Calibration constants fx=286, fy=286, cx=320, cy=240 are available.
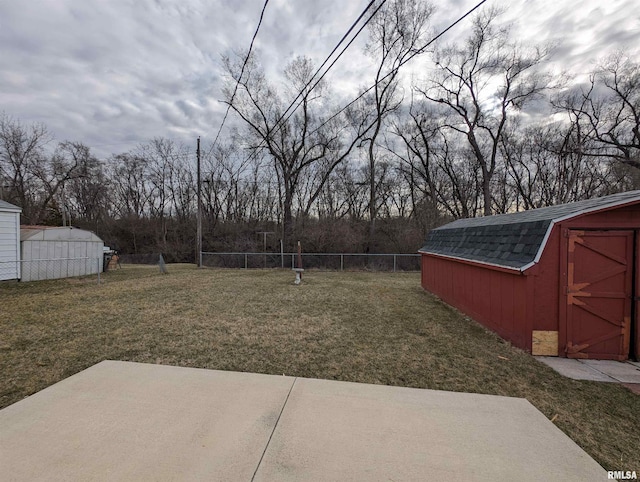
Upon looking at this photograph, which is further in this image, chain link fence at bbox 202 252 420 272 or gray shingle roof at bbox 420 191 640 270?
chain link fence at bbox 202 252 420 272

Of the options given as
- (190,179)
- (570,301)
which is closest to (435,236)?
(570,301)

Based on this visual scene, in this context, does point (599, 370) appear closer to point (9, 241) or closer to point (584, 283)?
point (584, 283)

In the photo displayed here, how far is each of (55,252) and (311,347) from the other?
13.6m

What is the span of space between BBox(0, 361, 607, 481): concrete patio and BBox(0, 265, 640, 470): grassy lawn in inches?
14.8

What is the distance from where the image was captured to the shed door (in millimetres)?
4148

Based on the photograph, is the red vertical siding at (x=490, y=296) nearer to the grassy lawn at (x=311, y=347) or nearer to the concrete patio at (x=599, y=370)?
the grassy lawn at (x=311, y=347)

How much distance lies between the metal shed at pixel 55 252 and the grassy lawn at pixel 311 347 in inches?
172

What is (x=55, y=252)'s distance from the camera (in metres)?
12.1

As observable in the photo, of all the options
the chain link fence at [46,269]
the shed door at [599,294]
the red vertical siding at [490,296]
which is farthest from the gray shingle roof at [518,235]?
the chain link fence at [46,269]

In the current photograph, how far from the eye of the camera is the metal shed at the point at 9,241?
1024 cm

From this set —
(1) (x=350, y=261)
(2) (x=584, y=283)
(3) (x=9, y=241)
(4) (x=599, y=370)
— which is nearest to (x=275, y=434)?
(4) (x=599, y=370)

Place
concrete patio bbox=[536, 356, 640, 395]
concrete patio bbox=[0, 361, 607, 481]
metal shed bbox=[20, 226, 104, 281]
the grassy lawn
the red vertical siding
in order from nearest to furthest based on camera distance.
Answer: concrete patio bbox=[0, 361, 607, 481], the grassy lawn, concrete patio bbox=[536, 356, 640, 395], the red vertical siding, metal shed bbox=[20, 226, 104, 281]

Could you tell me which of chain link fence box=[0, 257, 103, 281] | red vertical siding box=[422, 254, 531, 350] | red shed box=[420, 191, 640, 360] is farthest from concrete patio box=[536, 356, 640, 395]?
chain link fence box=[0, 257, 103, 281]

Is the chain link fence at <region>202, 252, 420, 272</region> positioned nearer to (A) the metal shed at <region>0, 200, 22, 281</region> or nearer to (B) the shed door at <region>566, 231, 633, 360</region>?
(A) the metal shed at <region>0, 200, 22, 281</region>
